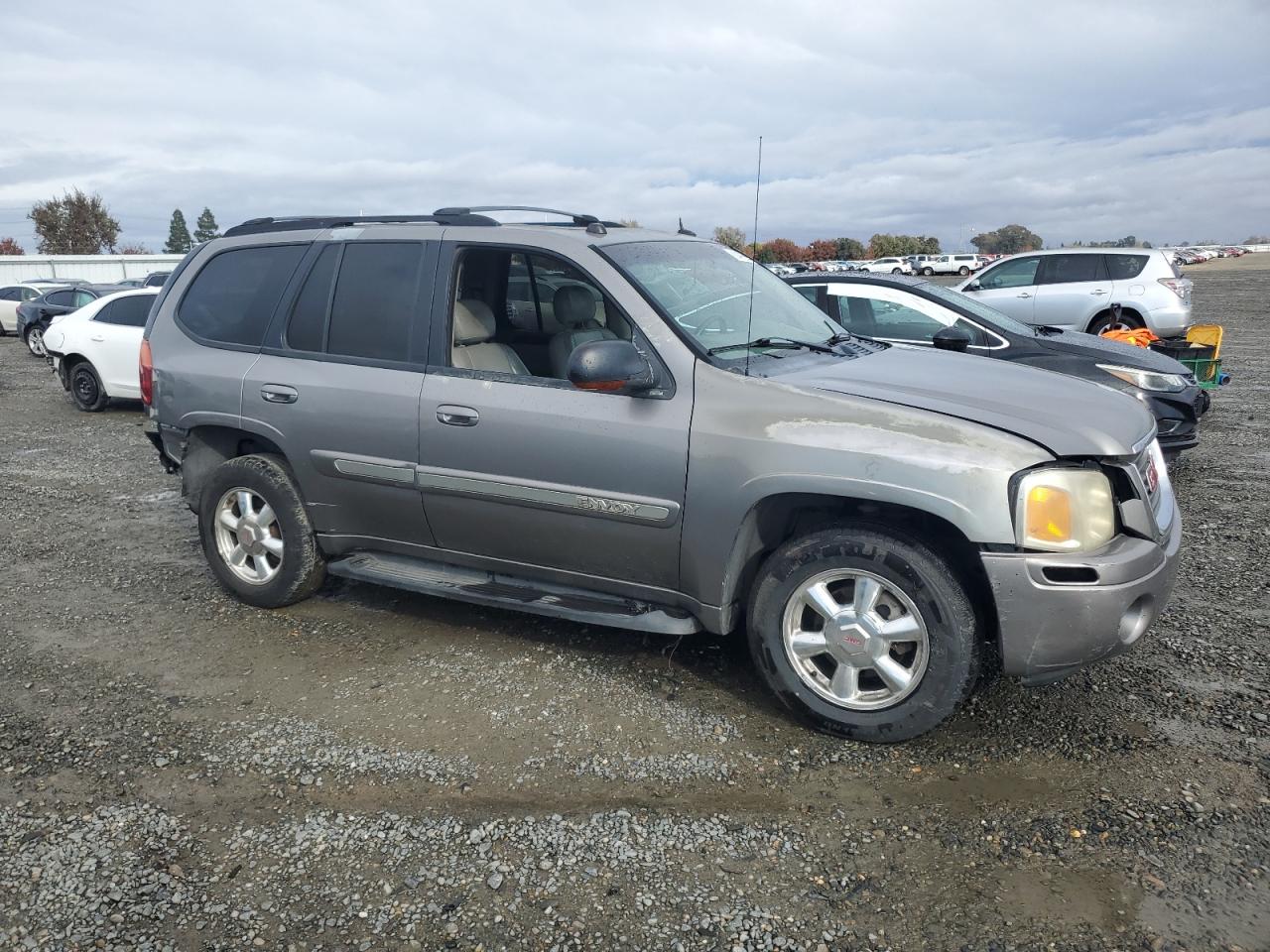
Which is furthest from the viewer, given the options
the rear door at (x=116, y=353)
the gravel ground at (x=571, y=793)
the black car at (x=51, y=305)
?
the black car at (x=51, y=305)

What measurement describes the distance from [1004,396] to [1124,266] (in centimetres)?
1126

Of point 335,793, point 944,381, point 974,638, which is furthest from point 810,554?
point 335,793

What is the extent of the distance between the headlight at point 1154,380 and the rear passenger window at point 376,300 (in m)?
5.51

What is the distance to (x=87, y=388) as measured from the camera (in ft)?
40.3

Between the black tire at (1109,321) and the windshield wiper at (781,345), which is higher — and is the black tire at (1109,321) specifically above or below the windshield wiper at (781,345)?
below

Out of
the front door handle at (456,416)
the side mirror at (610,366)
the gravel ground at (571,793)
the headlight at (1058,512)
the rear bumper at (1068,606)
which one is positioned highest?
the side mirror at (610,366)

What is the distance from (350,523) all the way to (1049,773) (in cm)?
317

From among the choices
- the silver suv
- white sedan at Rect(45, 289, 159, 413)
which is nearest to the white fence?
white sedan at Rect(45, 289, 159, 413)

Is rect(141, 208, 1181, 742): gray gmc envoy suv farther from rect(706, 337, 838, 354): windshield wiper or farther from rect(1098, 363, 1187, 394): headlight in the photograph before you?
rect(1098, 363, 1187, 394): headlight

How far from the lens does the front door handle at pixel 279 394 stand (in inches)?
179

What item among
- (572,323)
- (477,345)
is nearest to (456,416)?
(477,345)

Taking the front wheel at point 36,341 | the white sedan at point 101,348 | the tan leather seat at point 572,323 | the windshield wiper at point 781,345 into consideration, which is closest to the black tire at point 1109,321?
the windshield wiper at point 781,345

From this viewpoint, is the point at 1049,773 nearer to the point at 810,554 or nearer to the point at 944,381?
the point at 810,554

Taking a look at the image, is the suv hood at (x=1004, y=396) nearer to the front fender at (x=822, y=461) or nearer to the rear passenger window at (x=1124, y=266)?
the front fender at (x=822, y=461)
